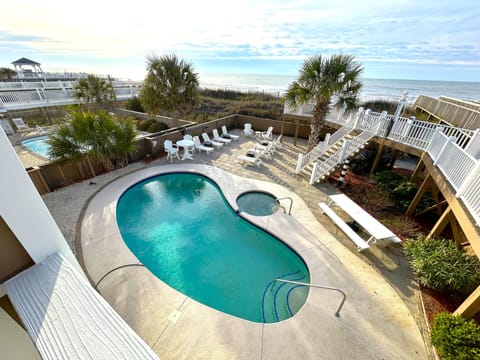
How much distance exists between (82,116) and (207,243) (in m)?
7.49

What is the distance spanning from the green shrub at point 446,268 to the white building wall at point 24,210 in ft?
23.5

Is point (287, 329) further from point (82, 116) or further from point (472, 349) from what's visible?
point (82, 116)

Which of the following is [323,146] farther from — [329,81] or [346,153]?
[329,81]

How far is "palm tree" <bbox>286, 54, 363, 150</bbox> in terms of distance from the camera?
816cm

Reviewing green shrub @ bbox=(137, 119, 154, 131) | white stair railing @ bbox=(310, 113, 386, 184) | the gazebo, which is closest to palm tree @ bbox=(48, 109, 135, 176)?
green shrub @ bbox=(137, 119, 154, 131)

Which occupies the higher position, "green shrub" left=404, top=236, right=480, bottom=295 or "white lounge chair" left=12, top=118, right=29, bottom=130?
"white lounge chair" left=12, top=118, right=29, bottom=130

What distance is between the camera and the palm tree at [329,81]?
8164 mm

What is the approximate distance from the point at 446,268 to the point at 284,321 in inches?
153

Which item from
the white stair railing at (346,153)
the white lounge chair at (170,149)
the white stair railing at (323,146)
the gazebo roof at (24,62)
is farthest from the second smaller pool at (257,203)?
the gazebo roof at (24,62)

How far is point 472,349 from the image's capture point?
3057 mm

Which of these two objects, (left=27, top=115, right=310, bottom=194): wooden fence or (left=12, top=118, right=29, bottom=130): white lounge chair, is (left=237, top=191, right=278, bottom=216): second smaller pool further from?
(left=12, top=118, right=29, bottom=130): white lounge chair

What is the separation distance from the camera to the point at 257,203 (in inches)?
308

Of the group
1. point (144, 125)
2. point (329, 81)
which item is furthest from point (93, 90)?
point (329, 81)

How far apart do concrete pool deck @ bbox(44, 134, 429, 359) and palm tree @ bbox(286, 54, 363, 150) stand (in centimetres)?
579
